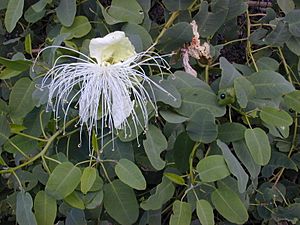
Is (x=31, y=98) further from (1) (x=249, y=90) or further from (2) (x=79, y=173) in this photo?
(1) (x=249, y=90)

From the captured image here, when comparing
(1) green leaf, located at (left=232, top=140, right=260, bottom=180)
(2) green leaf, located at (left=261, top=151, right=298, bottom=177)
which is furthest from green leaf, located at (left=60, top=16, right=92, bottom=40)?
(2) green leaf, located at (left=261, top=151, right=298, bottom=177)

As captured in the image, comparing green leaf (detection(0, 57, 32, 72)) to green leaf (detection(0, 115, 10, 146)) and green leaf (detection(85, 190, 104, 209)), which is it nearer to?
green leaf (detection(0, 115, 10, 146))

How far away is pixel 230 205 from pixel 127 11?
14.2 inches

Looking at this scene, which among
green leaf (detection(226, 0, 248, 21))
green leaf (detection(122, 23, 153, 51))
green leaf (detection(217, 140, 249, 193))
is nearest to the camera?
green leaf (detection(217, 140, 249, 193))

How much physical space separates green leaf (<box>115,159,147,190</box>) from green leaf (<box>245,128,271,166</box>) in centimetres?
17

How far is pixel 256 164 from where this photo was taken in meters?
0.97

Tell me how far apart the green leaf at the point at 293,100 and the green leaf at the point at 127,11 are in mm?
279

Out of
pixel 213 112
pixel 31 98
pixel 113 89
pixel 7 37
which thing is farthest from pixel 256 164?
pixel 7 37

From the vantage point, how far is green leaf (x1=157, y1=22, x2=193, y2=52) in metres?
1.01

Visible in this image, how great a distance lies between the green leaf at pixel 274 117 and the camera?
0.97 metres

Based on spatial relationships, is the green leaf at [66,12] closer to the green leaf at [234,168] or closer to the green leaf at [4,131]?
the green leaf at [4,131]

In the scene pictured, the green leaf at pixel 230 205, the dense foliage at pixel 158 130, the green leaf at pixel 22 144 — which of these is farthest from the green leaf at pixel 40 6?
the green leaf at pixel 230 205

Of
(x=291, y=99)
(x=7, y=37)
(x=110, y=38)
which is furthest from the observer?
(x=7, y=37)

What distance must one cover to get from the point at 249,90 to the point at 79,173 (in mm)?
292
